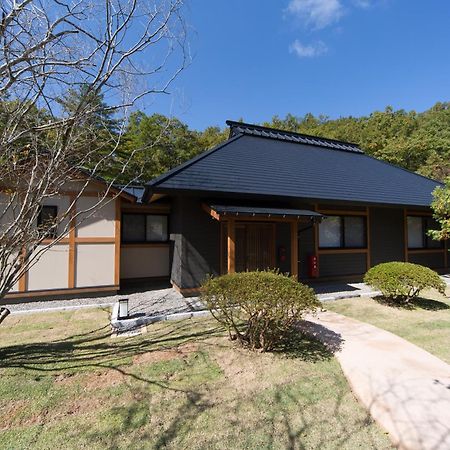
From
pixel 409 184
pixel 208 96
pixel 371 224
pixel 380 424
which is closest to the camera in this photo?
pixel 380 424

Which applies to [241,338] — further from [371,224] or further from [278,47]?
[278,47]

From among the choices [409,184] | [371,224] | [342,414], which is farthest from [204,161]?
[409,184]

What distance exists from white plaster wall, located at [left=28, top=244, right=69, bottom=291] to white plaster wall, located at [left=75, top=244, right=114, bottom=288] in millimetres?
312

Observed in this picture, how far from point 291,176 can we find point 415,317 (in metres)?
5.90

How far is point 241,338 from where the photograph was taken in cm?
462

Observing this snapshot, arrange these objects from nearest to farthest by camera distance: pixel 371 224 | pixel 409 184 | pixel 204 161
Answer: pixel 204 161 → pixel 371 224 → pixel 409 184

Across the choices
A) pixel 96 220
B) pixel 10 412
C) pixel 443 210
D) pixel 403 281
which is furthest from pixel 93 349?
pixel 443 210

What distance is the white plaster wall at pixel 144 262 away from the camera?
31.8ft

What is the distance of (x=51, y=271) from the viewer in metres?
7.76

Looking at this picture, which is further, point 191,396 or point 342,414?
point 191,396

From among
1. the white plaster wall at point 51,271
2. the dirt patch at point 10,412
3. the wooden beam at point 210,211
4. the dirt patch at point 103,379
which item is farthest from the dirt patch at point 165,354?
the white plaster wall at point 51,271

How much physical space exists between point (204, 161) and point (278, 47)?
18.7 ft

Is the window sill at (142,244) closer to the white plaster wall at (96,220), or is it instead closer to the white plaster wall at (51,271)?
the white plaster wall at (96,220)

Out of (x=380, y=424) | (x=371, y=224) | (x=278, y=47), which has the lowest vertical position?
(x=380, y=424)
